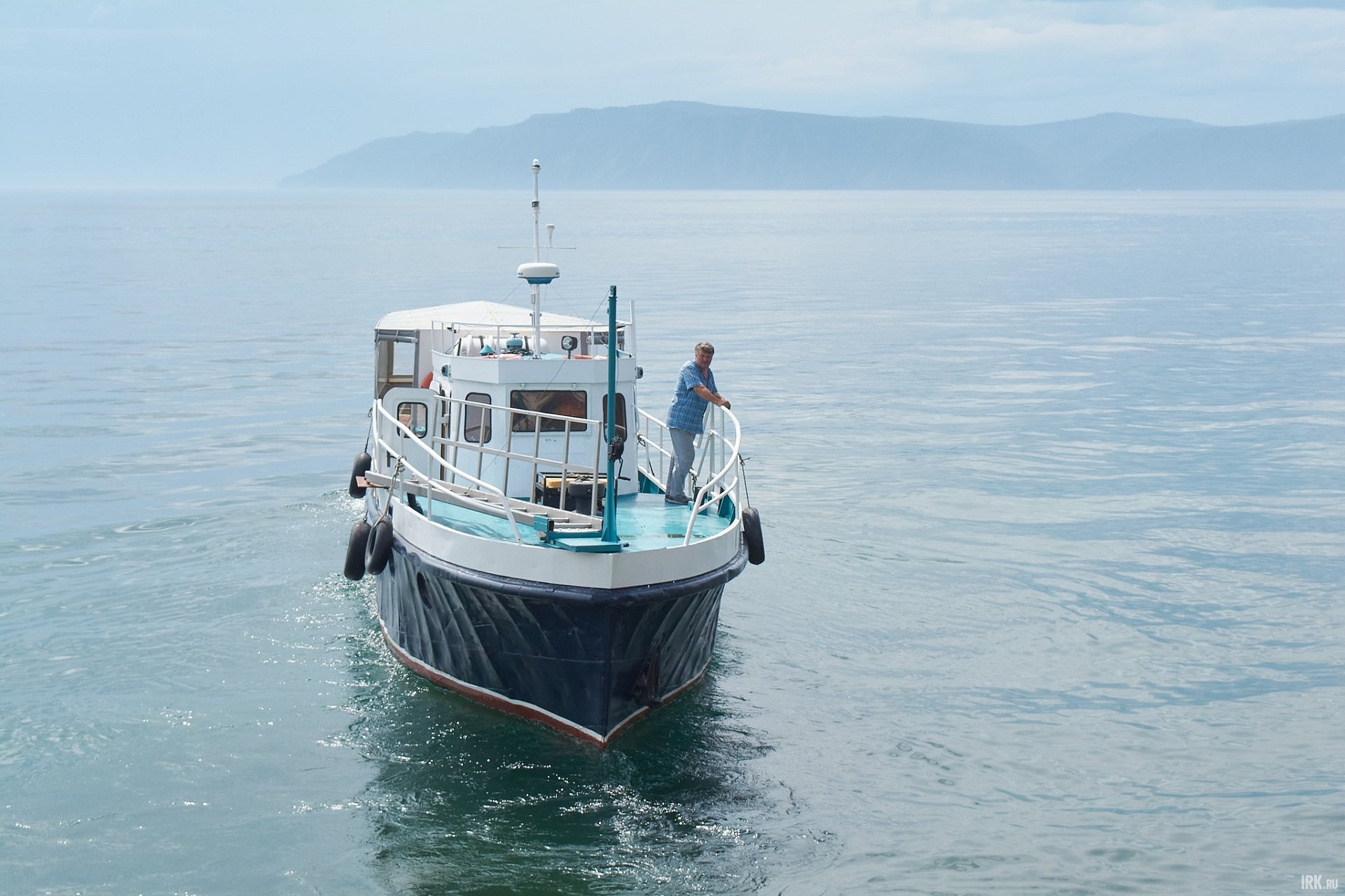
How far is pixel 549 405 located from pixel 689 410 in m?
1.85

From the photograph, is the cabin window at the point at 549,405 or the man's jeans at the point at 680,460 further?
the cabin window at the point at 549,405

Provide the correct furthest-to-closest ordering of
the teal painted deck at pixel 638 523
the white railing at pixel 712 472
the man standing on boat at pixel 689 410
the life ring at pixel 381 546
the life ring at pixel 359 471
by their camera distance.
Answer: the life ring at pixel 359 471 → the man standing on boat at pixel 689 410 → the life ring at pixel 381 546 → the white railing at pixel 712 472 → the teal painted deck at pixel 638 523

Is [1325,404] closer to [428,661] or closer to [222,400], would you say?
[428,661]

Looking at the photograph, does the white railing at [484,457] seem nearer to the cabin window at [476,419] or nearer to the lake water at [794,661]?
the cabin window at [476,419]

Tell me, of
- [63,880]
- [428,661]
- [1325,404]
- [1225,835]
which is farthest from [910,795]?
[1325,404]

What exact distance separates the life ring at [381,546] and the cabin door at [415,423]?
5.61 ft

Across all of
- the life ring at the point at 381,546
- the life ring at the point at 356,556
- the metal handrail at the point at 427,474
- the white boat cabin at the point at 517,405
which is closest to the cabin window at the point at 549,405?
the white boat cabin at the point at 517,405

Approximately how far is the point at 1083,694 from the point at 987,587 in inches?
138

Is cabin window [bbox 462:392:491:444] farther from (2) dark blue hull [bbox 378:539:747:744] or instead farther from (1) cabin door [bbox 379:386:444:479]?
(2) dark blue hull [bbox 378:539:747:744]

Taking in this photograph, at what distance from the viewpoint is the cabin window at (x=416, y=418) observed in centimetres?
1655

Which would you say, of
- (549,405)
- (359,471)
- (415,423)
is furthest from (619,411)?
(359,471)

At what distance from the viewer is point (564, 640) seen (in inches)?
494

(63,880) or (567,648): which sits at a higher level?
(567,648)

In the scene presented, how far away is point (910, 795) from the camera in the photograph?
12.2 metres
